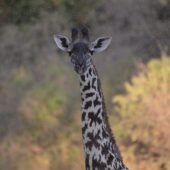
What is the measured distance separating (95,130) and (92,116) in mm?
126

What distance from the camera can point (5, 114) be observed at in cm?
1648

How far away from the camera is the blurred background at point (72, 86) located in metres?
13.6

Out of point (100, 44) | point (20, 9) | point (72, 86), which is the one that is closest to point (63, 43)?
point (100, 44)

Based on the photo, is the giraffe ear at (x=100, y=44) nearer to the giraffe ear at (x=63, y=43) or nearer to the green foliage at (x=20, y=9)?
the giraffe ear at (x=63, y=43)

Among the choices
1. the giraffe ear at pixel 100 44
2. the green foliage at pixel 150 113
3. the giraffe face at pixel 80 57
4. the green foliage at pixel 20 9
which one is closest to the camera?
the giraffe face at pixel 80 57

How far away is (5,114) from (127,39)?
5.33 meters

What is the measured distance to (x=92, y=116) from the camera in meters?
7.49

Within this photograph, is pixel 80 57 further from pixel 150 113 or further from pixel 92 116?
pixel 150 113

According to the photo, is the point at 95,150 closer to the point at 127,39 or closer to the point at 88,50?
the point at 88,50

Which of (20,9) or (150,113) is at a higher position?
(20,9)

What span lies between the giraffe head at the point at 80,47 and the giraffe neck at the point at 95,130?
10 centimetres

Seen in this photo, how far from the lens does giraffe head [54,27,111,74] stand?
24.2ft

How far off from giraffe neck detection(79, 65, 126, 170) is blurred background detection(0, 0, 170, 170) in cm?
440

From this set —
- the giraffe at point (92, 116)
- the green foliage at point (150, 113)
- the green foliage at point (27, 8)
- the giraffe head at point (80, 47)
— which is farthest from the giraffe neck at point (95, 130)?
the green foliage at point (150, 113)
